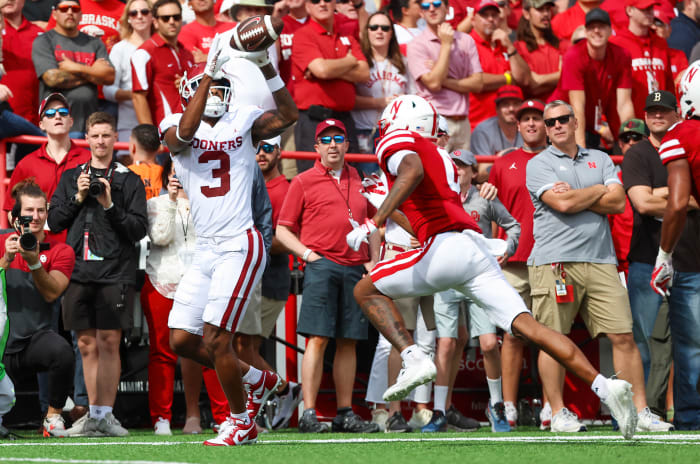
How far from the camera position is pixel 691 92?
766cm

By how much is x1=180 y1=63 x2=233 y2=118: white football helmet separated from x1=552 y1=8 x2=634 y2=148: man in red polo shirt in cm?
526

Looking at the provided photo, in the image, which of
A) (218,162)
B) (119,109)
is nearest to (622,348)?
(218,162)

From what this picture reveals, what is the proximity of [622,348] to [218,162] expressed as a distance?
3.66m

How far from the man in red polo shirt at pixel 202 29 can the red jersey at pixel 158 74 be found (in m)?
0.44

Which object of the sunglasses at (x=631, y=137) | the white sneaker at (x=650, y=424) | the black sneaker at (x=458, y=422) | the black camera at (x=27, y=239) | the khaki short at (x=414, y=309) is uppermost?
the sunglasses at (x=631, y=137)

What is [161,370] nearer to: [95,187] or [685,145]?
[95,187]

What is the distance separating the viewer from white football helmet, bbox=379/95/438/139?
6.66 metres

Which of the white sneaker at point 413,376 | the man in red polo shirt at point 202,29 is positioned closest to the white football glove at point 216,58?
the white sneaker at point 413,376

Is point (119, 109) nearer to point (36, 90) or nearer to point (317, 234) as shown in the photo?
point (36, 90)

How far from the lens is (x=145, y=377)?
936 centimetres

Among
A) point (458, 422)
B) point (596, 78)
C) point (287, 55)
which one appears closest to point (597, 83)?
point (596, 78)

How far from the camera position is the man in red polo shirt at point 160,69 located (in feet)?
33.4

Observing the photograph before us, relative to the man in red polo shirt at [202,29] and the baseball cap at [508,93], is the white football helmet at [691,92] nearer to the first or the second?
the baseball cap at [508,93]

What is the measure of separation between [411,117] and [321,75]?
13.0ft
